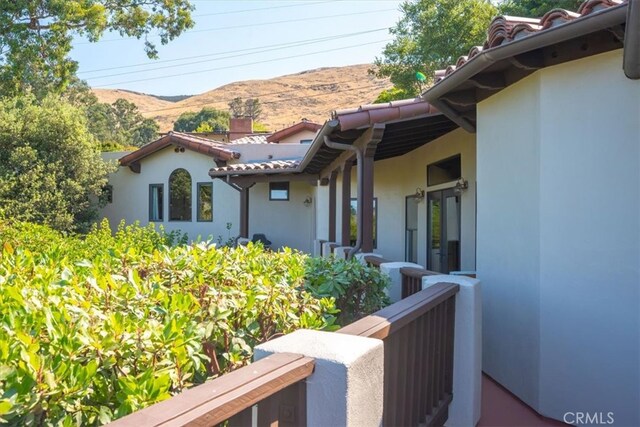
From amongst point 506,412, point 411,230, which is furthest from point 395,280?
point 411,230

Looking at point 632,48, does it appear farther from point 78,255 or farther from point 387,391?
point 78,255

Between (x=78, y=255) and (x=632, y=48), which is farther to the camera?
(x=78, y=255)

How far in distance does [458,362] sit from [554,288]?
1.08 metres

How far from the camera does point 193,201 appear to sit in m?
17.1

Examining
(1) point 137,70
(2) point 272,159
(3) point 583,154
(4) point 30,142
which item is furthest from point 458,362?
(1) point 137,70

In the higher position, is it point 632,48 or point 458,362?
point 632,48

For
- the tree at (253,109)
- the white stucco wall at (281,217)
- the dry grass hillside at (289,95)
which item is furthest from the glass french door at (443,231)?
the dry grass hillside at (289,95)

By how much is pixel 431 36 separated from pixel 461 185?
17.0m

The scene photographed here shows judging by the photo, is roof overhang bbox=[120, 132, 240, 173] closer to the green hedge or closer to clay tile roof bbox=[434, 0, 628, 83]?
the green hedge

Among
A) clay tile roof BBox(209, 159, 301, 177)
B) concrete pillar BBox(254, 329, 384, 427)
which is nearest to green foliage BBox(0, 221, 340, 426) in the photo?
concrete pillar BBox(254, 329, 384, 427)

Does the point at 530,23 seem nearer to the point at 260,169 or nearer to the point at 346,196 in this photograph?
the point at 346,196

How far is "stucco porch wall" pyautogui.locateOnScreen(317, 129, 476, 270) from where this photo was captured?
8.20 metres

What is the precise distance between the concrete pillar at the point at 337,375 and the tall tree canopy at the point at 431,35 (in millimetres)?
20442

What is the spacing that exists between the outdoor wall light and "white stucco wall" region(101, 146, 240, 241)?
30.3 ft
